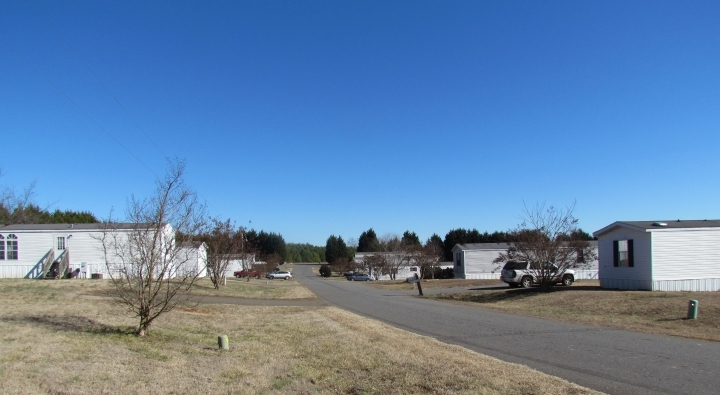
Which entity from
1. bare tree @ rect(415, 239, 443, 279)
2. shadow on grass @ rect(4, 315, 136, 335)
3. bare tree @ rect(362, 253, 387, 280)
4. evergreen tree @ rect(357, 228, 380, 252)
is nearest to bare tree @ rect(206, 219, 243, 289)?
shadow on grass @ rect(4, 315, 136, 335)

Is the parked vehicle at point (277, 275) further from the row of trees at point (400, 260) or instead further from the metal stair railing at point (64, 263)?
the metal stair railing at point (64, 263)

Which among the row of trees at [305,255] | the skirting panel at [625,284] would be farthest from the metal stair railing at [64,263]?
the row of trees at [305,255]

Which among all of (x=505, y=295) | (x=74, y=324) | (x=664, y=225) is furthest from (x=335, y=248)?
(x=74, y=324)

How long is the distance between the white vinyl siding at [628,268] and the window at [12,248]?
33.4 meters

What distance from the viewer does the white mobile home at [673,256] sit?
2252 cm

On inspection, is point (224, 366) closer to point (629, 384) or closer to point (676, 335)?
point (629, 384)

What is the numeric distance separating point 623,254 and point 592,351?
58.3ft

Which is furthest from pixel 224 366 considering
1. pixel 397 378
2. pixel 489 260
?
pixel 489 260

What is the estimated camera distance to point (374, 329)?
12.2m

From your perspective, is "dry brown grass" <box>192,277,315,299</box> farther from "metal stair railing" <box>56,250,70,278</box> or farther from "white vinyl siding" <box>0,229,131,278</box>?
"metal stair railing" <box>56,250,70,278</box>

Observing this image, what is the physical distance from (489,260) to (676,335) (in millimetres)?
39847

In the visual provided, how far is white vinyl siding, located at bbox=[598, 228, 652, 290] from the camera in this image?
22.8 m

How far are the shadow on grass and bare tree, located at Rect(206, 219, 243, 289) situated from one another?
16.5 metres

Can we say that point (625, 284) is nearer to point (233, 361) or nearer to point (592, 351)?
point (592, 351)
